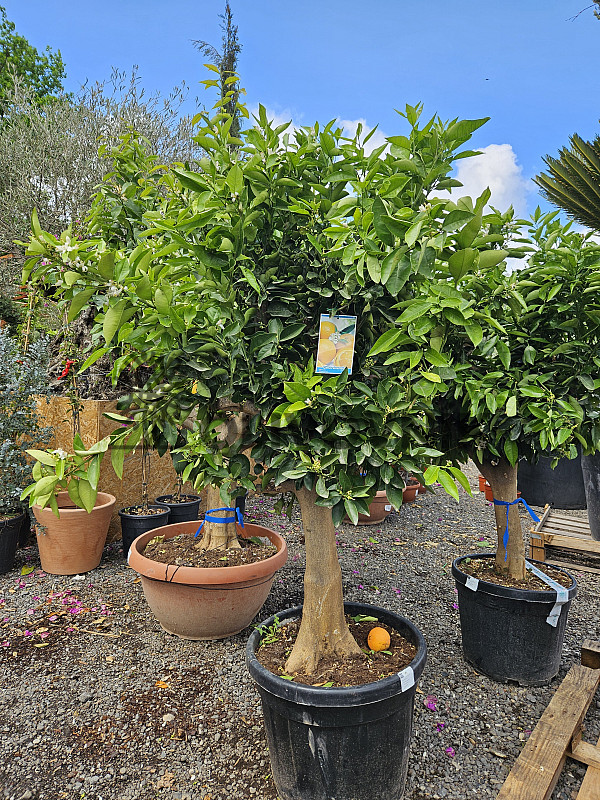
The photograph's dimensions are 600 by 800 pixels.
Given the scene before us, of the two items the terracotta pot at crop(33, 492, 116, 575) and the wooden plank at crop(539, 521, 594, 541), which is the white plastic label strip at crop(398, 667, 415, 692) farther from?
the wooden plank at crop(539, 521, 594, 541)

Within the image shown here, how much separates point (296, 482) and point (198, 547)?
5.12 ft

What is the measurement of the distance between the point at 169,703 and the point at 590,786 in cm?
163

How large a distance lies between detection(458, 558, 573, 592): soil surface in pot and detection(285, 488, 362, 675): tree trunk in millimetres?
1023

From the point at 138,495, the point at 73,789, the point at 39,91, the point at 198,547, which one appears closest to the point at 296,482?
the point at 73,789

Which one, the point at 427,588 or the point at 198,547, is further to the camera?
the point at 427,588

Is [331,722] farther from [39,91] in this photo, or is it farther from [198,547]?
[39,91]

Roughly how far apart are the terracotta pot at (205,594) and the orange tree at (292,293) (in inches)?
43.0

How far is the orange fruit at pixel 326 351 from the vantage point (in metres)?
1.49

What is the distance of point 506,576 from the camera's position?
2.67 meters

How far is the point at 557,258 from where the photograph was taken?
2027mm

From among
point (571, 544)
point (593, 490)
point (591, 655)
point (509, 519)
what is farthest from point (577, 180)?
point (591, 655)

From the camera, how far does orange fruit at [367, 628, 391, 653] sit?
192 centimetres

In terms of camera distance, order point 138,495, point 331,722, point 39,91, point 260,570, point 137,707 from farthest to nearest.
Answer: point 39,91, point 138,495, point 260,570, point 137,707, point 331,722

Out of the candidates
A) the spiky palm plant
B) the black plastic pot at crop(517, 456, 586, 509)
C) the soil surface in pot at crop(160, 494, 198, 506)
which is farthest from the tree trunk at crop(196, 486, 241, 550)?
the spiky palm plant
